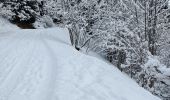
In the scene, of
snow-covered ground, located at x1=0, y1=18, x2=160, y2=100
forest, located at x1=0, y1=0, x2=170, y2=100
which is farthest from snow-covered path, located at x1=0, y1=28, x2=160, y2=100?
forest, located at x1=0, y1=0, x2=170, y2=100

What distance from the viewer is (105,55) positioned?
2544 cm

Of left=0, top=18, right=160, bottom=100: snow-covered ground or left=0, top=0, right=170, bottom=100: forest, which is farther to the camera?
left=0, top=0, right=170, bottom=100: forest

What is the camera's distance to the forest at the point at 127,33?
14.0 metres

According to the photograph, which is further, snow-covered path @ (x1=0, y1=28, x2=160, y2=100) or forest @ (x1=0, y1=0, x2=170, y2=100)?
forest @ (x1=0, y1=0, x2=170, y2=100)

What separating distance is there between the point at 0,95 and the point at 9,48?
30.5 feet

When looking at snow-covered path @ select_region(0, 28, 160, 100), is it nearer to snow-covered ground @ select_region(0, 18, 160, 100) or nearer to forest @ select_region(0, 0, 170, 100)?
snow-covered ground @ select_region(0, 18, 160, 100)

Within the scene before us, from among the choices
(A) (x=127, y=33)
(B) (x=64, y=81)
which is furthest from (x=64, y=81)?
(A) (x=127, y=33)

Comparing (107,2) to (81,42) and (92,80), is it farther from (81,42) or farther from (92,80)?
(92,80)

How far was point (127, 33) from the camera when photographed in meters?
16.2

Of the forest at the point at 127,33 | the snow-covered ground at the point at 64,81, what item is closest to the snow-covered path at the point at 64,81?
the snow-covered ground at the point at 64,81

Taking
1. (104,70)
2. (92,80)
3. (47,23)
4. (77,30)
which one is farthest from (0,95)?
(47,23)

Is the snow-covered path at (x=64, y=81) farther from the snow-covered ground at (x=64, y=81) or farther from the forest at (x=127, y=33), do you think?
the forest at (x=127, y=33)

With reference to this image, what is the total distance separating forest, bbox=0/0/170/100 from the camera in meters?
14.0

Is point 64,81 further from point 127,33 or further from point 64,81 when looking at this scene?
point 127,33
